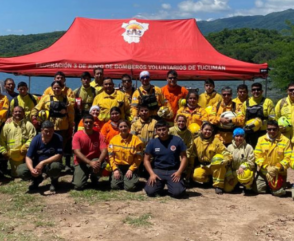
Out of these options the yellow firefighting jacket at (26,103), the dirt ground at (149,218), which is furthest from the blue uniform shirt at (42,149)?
the yellow firefighting jacket at (26,103)

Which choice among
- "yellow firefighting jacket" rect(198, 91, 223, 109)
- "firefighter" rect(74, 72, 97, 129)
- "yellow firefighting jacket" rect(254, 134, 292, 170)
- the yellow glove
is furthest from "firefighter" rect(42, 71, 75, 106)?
the yellow glove

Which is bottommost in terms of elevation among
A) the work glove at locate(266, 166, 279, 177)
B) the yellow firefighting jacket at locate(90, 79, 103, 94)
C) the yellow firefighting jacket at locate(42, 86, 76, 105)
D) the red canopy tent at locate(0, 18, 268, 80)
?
the work glove at locate(266, 166, 279, 177)

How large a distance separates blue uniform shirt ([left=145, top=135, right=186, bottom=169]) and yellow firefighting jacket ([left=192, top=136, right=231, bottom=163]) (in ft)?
1.41

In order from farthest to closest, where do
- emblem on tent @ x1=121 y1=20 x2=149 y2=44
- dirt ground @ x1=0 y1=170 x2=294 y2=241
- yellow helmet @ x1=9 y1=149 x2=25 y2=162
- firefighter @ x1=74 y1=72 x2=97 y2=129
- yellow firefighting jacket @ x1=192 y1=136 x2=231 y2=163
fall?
1. emblem on tent @ x1=121 y1=20 x2=149 y2=44
2. firefighter @ x1=74 y1=72 x2=97 y2=129
3. yellow helmet @ x1=9 y1=149 x2=25 y2=162
4. yellow firefighting jacket @ x1=192 y1=136 x2=231 y2=163
5. dirt ground @ x1=0 y1=170 x2=294 y2=241

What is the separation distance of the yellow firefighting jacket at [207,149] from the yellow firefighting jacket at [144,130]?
→ 0.75 metres

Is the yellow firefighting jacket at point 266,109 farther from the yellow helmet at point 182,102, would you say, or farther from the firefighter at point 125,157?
the firefighter at point 125,157

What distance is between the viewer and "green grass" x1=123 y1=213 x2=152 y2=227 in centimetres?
458

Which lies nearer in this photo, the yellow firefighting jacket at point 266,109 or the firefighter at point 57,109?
the yellow firefighting jacket at point 266,109

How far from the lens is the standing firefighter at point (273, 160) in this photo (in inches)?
229

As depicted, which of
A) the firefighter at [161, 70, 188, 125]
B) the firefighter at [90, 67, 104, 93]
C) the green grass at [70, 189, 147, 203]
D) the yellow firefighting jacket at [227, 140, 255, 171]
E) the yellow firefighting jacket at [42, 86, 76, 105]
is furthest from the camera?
the firefighter at [90, 67, 104, 93]

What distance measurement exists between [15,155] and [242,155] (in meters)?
3.80

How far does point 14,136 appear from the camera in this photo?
21.6 ft

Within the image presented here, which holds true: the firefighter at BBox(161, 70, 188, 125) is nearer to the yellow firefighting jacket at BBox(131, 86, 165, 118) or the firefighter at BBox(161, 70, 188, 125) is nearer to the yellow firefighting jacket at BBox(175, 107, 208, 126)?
the yellow firefighting jacket at BBox(131, 86, 165, 118)

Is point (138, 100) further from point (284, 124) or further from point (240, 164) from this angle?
point (284, 124)
